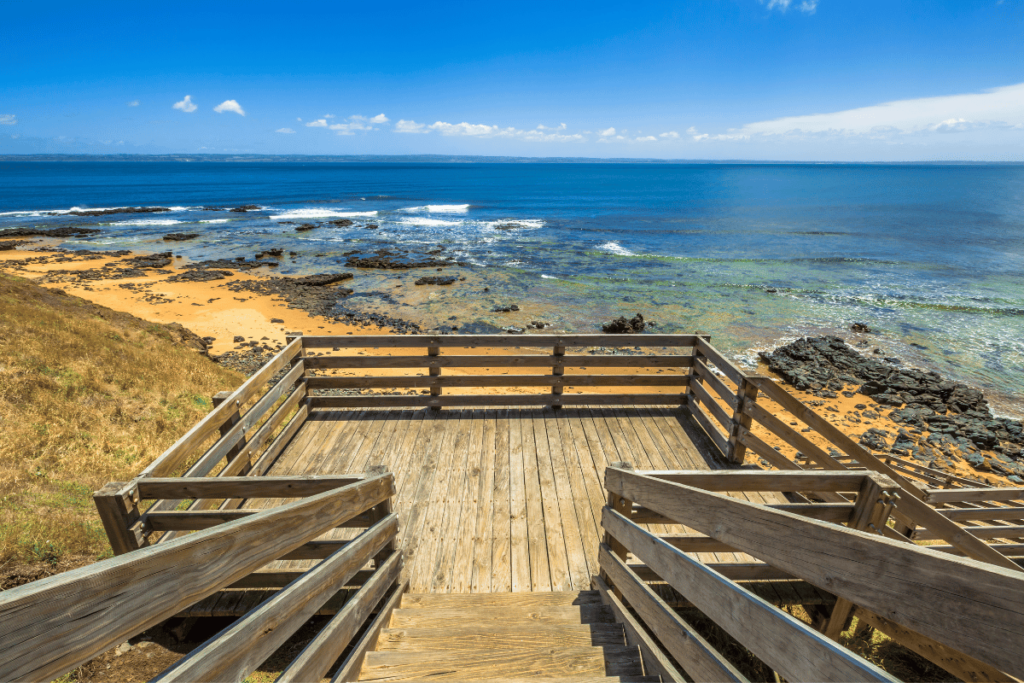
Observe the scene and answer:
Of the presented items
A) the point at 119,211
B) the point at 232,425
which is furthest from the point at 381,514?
the point at 119,211

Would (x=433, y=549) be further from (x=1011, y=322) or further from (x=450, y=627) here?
(x=1011, y=322)

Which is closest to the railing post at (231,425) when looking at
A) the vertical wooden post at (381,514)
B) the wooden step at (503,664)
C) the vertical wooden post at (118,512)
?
the vertical wooden post at (118,512)

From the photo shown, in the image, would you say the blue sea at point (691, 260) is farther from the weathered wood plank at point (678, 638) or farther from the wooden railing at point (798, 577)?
the weathered wood plank at point (678, 638)

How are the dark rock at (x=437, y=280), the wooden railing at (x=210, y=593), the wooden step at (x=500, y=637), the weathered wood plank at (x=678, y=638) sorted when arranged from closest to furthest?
the wooden railing at (x=210, y=593), the weathered wood plank at (x=678, y=638), the wooden step at (x=500, y=637), the dark rock at (x=437, y=280)

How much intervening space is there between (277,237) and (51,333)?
32.8 meters

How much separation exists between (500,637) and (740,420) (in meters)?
3.98

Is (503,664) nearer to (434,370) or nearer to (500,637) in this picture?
(500,637)

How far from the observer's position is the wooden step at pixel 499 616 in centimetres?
334

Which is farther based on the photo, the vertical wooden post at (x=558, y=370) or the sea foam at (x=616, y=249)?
the sea foam at (x=616, y=249)

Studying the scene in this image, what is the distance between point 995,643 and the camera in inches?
42.0

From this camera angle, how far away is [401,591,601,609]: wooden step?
3.74 m

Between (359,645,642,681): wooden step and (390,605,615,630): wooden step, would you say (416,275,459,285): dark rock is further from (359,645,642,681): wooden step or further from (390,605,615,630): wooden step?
(359,645,642,681): wooden step

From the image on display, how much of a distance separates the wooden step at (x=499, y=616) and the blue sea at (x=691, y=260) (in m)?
15.5

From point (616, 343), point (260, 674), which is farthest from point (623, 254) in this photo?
point (260, 674)
